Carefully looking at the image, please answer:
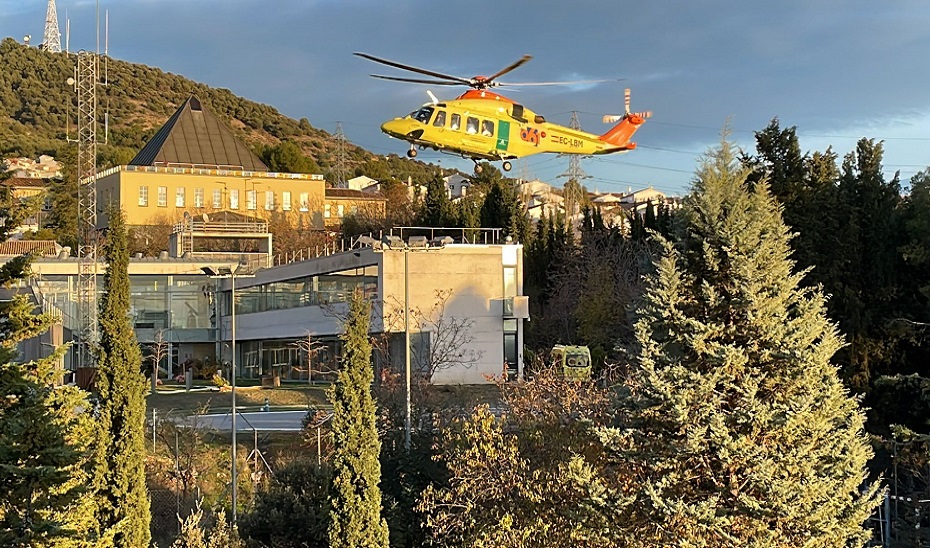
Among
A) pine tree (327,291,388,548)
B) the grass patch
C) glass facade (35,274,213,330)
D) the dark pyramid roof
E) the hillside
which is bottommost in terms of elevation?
the grass patch

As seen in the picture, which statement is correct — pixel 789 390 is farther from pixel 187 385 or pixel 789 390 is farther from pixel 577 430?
pixel 187 385

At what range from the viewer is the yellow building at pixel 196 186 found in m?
86.7

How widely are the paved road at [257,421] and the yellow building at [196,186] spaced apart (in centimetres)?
4294

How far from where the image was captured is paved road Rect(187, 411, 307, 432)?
122 feet

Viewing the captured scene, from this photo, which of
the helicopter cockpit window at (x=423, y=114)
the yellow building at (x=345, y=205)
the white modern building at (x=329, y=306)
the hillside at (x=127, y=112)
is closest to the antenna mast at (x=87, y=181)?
the white modern building at (x=329, y=306)

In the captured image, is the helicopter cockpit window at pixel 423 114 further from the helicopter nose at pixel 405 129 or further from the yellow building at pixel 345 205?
the yellow building at pixel 345 205

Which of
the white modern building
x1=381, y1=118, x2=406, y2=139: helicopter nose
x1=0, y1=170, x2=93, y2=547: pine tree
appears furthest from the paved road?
x1=0, y1=170, x2=93, y2=547: pine tree

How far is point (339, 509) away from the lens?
22297 millimetres

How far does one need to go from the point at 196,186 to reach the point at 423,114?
192 feet

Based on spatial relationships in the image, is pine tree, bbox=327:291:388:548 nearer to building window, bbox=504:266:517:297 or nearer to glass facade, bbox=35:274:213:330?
building window, bbox=504:266:517:297

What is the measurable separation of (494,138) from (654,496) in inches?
872

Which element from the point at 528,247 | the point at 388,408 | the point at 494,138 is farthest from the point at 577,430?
the point at 528,247

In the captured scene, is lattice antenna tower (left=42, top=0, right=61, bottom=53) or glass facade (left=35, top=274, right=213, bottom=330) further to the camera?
lattice antenna tower (left=42, top=0, right=61, bottom=53)

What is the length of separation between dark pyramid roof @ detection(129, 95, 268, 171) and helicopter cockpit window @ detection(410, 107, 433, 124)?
67927mm
